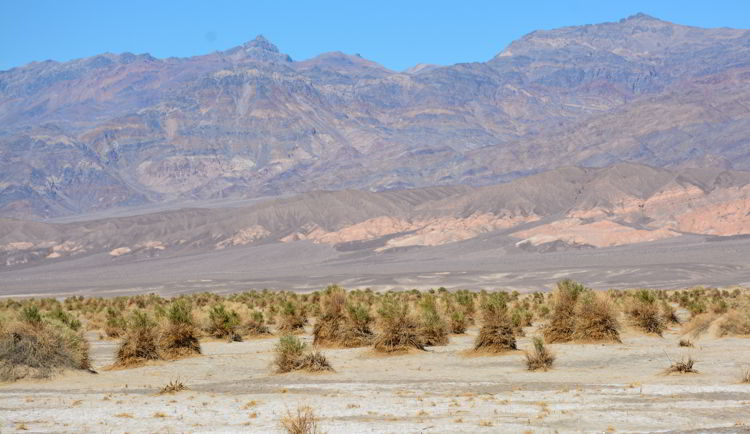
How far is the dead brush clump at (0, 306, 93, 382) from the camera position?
1909cm

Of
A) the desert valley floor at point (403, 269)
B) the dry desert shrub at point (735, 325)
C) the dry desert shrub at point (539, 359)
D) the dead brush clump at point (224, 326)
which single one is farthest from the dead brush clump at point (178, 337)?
the desert valley floor at point (403, 269)

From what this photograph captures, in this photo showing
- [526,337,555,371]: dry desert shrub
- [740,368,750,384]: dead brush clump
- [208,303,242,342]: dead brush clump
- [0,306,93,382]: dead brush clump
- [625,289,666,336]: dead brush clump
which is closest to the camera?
[740,368,750,384]: dead brush clump

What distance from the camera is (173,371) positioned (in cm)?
2106

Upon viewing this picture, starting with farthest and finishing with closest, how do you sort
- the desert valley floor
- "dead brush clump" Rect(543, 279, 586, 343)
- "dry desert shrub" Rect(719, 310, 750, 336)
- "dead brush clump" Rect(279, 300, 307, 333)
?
the desert valley floor < "dead brush clump" Rect(279, 300, 307, 333) < "dry desert shrub" Rect(719, 310, 750, 336) < "dead brush clump" Rect(543, 279, 586, 343)

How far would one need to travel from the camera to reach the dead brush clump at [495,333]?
872 inches

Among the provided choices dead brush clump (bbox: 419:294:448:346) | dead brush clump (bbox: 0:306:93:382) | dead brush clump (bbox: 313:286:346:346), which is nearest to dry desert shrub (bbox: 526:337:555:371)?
dead brush clump (bbox: 419:294:448:346)

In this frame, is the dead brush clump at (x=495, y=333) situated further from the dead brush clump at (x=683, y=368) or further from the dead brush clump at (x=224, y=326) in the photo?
the dead brush clump at (x=224, y=326)

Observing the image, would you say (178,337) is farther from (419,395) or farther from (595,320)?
(595,320)

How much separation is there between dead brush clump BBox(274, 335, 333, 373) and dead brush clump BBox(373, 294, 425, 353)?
9.01ft

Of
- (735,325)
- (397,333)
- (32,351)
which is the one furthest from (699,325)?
(32,351)

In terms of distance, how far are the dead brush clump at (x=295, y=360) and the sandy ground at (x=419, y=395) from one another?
0.34 metres

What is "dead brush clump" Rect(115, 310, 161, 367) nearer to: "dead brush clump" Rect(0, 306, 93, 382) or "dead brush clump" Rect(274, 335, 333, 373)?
"dead brush clump" Rect(0, 306, 93, 382)

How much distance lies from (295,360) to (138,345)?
4648 mm

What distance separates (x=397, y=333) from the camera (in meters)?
22.8
